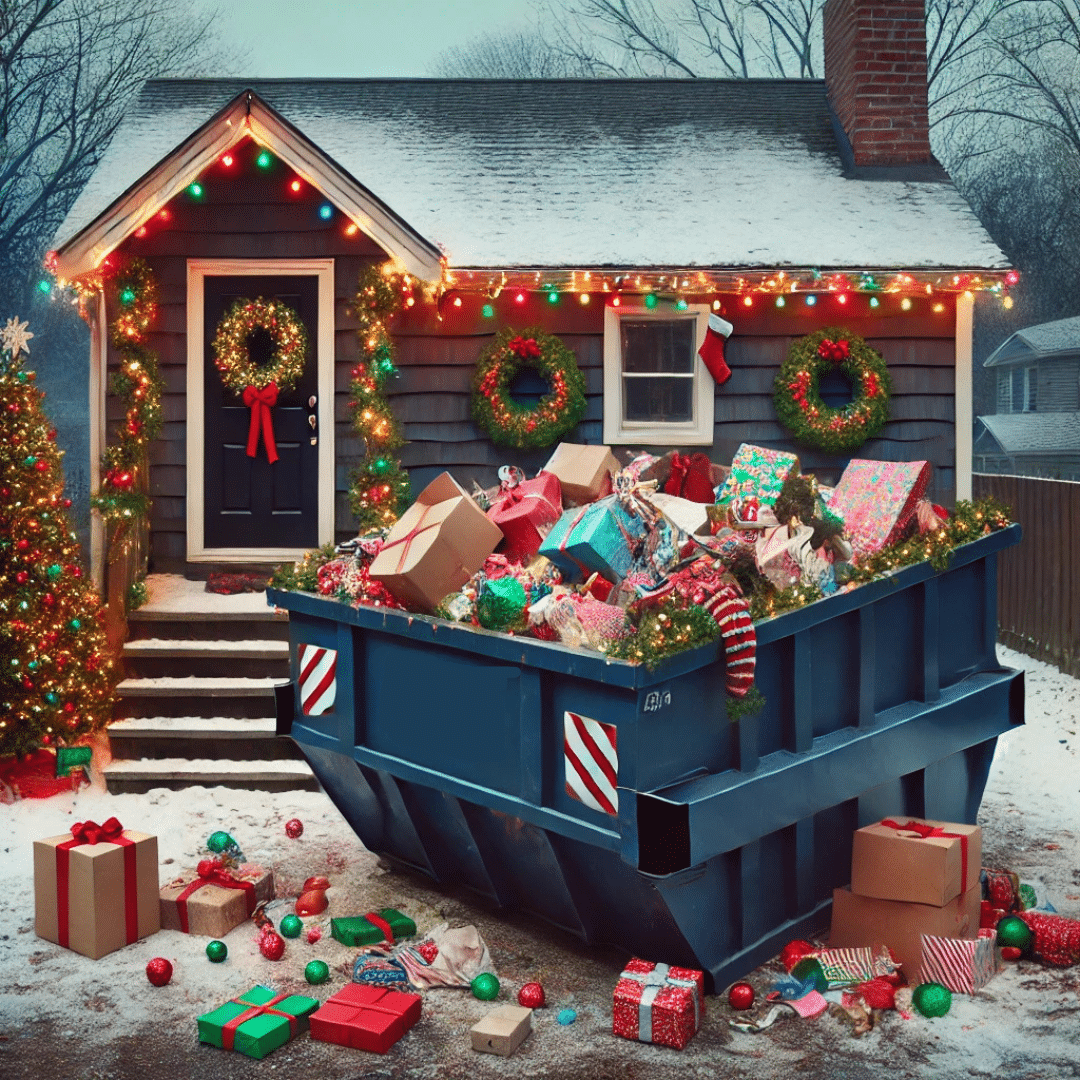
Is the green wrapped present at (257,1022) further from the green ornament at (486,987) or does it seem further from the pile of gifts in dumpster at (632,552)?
the pile of gifts in dumpster at (632,552)

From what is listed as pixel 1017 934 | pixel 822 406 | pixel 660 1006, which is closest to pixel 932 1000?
pixel 1017 934

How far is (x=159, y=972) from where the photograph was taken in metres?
4.33

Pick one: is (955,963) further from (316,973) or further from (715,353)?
(715,353)

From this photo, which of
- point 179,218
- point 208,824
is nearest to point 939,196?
point 179,218

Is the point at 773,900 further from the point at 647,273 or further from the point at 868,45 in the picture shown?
the point at 868,45

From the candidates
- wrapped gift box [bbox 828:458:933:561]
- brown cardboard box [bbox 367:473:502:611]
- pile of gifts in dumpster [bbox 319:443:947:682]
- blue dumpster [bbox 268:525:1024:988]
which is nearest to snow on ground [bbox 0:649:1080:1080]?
blue dumpster [bbox 268:525:1024:988]

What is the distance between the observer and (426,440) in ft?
28.4

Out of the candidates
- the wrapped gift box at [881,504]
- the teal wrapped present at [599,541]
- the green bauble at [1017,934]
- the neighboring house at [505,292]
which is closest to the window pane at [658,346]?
the neighboring house at [505,292]

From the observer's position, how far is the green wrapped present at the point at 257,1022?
12.5ft

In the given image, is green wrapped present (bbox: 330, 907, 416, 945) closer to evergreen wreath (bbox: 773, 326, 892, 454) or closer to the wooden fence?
evergreen wreath (bbox: 773, 326, 892, 454)

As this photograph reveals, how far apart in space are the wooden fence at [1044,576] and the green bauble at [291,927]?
23.5 ft

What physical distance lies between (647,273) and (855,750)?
466 centimetres

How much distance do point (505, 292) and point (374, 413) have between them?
1.28 metres

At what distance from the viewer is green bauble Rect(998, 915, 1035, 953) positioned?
441 cm
